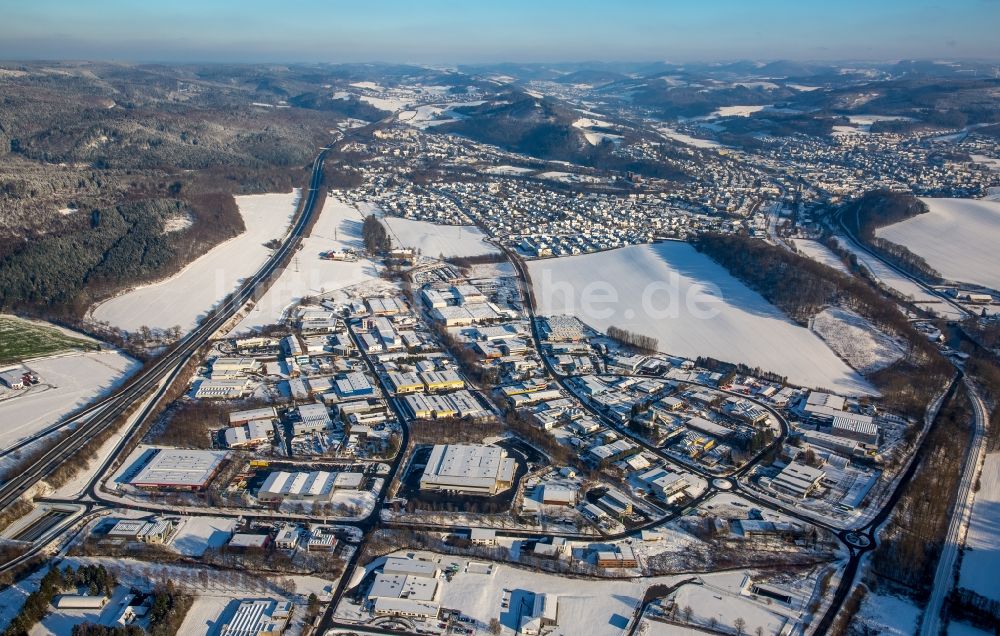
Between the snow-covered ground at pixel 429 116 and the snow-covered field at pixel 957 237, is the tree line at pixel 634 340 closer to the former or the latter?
the snow-covered field at pixel 957 237

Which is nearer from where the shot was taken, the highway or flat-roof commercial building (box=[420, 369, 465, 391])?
the highway

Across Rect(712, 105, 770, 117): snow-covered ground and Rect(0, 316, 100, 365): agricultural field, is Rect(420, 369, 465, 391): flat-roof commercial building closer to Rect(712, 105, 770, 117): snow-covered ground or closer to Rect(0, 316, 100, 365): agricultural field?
Rect(0, 316, 100, 365): agricultural field

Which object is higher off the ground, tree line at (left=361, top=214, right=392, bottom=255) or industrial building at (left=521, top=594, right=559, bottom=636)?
tree line at (left=361, top=214, right=392, bottom=255)

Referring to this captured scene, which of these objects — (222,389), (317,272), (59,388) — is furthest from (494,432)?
(317,272)

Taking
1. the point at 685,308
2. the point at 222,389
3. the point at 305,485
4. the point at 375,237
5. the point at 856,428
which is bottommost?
the point at 222,389

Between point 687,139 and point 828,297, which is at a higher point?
point 687,139

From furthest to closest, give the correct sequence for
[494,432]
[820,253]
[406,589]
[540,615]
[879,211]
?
[879,211], [820,253], [494,432], [406,589], [540,615]

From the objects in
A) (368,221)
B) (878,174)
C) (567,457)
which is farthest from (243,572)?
(878,174)

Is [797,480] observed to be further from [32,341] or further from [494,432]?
[32,341]

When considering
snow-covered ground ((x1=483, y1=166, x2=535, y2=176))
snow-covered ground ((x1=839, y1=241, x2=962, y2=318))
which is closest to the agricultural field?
snow-covered ground ((x1=839, y1=241, x2=962, y2=318))
